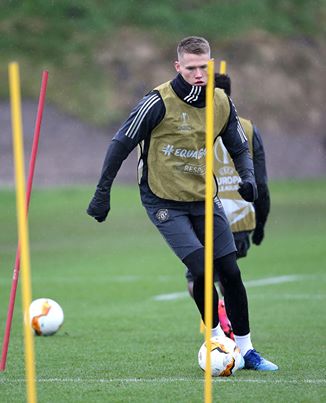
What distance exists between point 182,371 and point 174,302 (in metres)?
5.70

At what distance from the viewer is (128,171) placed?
41.7m

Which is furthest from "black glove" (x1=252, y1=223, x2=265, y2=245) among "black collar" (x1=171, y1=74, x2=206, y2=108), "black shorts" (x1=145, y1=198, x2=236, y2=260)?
"black collar" (x1=171, y1=74, x2=206, y2=108)

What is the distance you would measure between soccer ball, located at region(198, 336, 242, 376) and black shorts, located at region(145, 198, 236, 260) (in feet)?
2.18

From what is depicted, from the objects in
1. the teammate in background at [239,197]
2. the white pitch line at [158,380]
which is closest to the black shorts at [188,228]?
the white pitch line at [158,380]

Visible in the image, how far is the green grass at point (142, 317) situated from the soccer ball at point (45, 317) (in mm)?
135

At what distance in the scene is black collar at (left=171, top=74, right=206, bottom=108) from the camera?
8.34 m

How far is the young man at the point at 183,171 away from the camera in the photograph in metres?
8.33

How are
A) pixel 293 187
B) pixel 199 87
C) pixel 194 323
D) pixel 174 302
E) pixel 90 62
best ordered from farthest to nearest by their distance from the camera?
pixel 90 62 < pixel 293 187 < pixel 174 302 < pixel 194 323 < pixel 199 87

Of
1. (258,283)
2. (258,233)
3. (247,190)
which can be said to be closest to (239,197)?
(258,233)

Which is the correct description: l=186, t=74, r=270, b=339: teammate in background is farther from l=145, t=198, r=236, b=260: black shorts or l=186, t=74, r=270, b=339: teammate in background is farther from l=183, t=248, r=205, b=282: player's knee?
l=183, t=248, r=205, b=282: player's knee

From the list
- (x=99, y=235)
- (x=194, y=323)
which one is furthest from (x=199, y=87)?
(x=99, y=235)

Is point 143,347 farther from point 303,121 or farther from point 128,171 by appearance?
point 303,121

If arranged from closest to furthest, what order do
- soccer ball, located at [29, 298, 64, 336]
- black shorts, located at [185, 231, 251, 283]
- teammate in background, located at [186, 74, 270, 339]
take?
teammate in background, located at [186, 74, 270, 339]
soccer ball, located at [29, 298, 64, 336]
black shorts, located at [185, 231, 251, 283]

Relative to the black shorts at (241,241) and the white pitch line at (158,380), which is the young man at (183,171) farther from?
the black shorts at (241,241)
